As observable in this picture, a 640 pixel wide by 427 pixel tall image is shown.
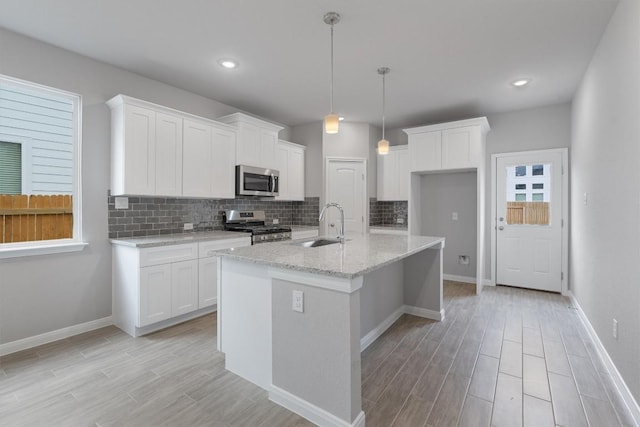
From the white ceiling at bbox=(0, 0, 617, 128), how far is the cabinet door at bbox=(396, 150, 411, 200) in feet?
4.51

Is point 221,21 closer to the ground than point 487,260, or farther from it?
farther from it

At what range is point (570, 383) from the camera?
85.1 inches

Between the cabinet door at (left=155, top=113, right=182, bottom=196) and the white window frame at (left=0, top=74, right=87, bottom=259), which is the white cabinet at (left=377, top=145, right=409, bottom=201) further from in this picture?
the white window frame at (left=0, top=74, right=87, bottom=259)

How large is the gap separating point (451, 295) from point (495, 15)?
A: 331cm

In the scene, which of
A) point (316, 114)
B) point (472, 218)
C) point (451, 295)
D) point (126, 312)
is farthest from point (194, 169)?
point (472, 218)

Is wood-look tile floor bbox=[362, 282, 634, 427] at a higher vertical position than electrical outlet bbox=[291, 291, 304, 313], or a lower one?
→ lower

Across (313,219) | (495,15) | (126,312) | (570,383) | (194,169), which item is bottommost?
(570,383)

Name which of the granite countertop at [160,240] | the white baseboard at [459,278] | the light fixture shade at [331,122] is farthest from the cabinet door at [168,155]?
the white baseboard at [459,278]

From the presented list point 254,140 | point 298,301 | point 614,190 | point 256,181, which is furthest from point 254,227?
point 614,190

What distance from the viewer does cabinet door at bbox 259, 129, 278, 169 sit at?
4.49 m

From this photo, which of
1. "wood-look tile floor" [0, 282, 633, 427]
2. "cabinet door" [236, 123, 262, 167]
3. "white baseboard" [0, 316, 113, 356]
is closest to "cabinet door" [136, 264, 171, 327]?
"wood-look tile floor" [0, 282, 633, 427]

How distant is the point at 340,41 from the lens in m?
2.78

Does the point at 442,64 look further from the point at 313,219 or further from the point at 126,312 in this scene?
the point at 126,312

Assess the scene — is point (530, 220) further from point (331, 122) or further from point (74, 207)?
point (74, 207)
